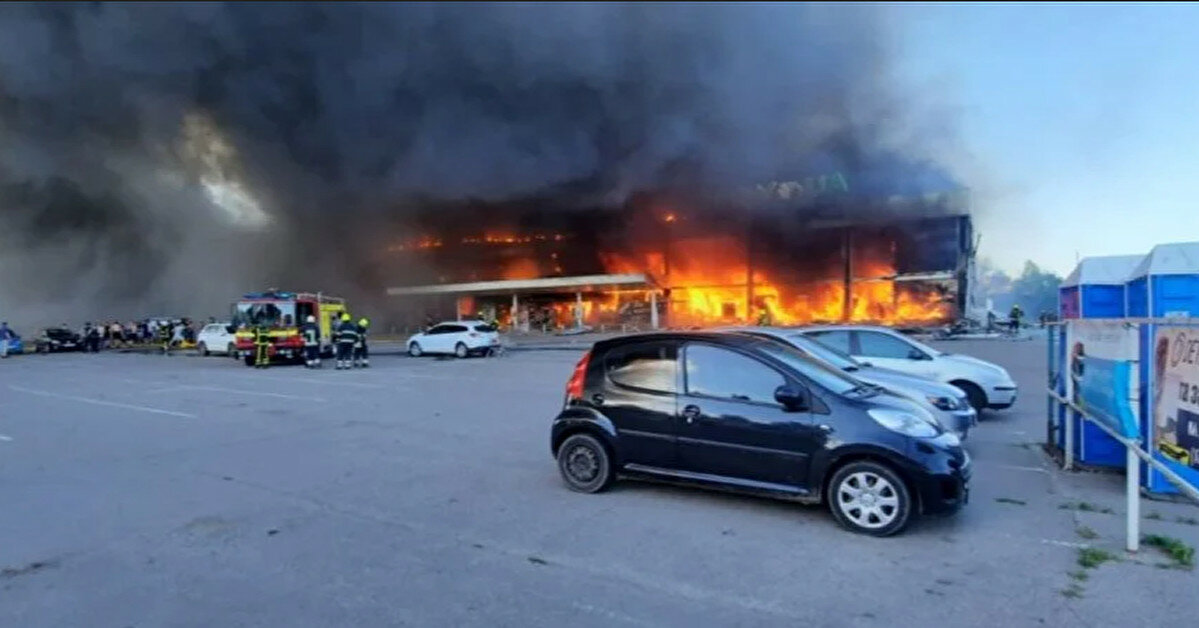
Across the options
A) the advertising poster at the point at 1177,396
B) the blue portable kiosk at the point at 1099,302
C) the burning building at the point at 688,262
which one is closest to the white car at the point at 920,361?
the blue portable kiosk at the point at 1099,302

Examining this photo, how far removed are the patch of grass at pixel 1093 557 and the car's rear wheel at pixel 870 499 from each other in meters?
0.96

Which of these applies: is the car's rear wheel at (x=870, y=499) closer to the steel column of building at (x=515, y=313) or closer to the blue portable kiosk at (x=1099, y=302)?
the blue portable kiosk at (x=1099, y=302)

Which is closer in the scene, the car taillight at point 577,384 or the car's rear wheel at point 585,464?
the car's rear wheel at point 585,464

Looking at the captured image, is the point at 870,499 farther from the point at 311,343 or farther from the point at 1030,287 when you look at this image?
the point at 1030,287

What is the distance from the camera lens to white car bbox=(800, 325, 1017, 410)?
9.14m

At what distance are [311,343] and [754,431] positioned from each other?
59.1 ft

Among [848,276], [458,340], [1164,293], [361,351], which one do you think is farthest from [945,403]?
[848,276]

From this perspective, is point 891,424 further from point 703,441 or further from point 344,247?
point 344,247

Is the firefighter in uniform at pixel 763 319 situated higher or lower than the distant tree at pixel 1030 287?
lower

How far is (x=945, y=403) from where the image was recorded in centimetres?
710

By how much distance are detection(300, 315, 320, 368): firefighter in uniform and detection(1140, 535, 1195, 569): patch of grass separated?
1933 cm

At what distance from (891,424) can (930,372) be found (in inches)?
204

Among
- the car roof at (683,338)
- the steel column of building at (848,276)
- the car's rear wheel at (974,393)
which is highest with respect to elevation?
the steel column of building at (848,276)

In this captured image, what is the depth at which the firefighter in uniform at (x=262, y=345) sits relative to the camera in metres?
20.4
